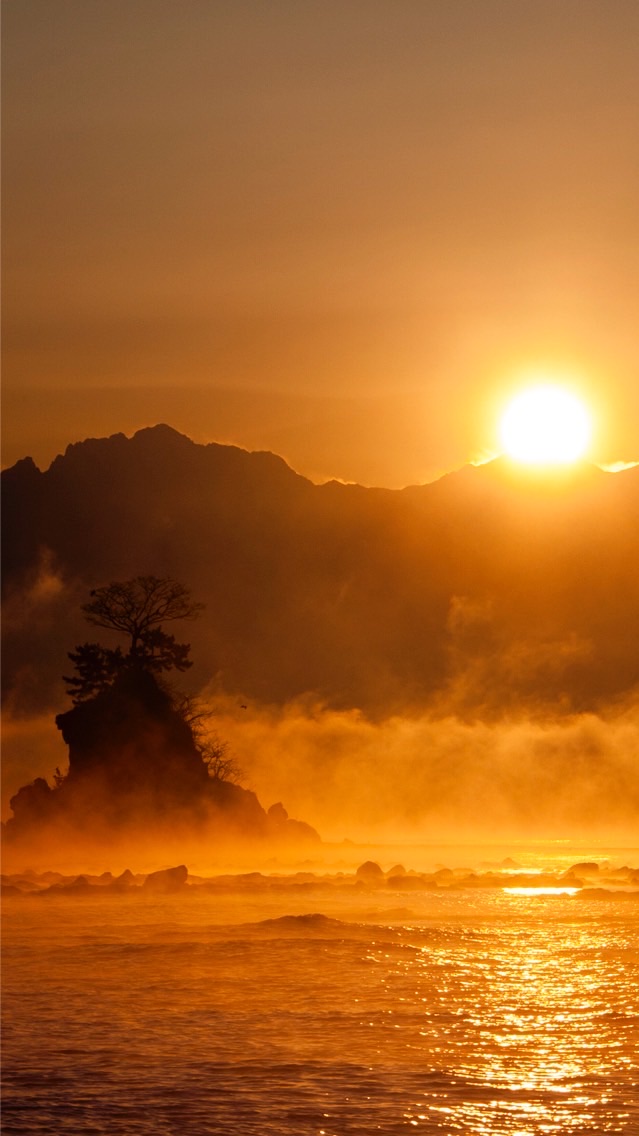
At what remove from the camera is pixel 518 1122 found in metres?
14.2

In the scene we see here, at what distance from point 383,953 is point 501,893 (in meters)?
16.1

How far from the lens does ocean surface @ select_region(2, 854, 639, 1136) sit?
48.2ft

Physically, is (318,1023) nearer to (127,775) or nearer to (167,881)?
(167,881)

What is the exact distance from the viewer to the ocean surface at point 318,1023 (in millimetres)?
14703

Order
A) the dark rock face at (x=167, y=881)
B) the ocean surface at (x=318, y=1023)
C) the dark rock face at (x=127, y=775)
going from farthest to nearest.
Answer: the dark rock face at (x=127, y=775) → the dark rock face at (x=167, y=881) → the ocean surface at (x=318, y=1023)

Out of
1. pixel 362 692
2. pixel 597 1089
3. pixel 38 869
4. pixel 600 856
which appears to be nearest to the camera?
pixel 597 1089

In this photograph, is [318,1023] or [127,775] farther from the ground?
[127,775]

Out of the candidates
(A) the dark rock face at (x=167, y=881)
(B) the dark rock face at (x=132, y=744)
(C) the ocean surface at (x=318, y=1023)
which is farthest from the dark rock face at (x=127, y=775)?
(C) the ocean surface at (x=318, y=1023)

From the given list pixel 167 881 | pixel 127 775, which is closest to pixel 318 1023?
pixel 167 881

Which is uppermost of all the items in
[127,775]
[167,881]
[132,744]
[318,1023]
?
[132,744]

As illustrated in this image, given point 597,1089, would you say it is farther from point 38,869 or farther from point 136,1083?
point 38,869

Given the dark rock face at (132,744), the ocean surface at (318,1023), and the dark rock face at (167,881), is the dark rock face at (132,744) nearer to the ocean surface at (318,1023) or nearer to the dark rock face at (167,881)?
the dark rock face at (167,881)

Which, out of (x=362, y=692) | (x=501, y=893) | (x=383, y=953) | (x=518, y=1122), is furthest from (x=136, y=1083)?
(x=362, y=692)

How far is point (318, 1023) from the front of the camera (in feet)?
66.0
